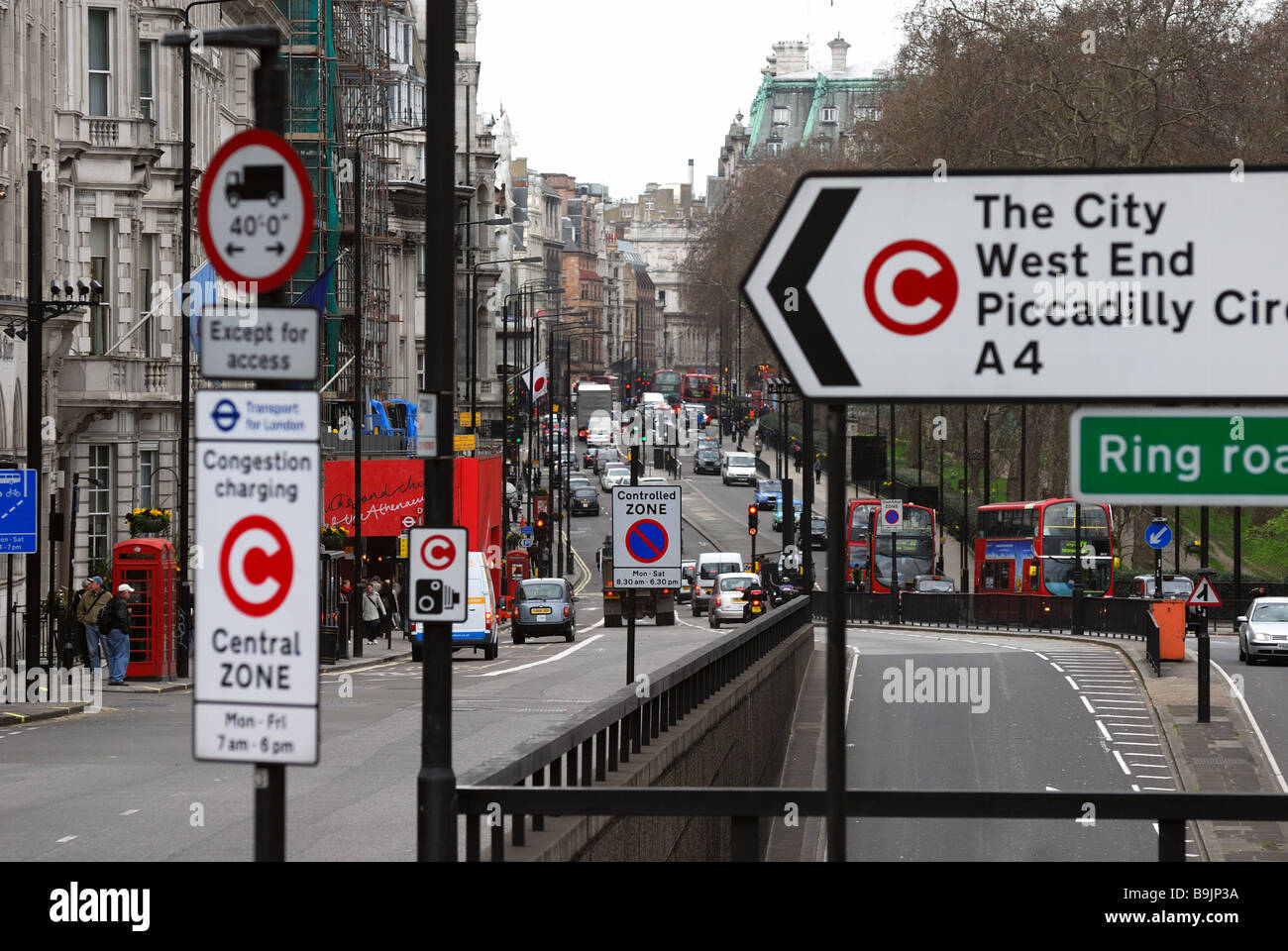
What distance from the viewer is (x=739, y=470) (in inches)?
4899

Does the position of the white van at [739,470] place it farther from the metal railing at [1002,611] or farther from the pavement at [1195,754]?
the pavement at [1195,754]

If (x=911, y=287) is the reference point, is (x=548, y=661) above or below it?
below

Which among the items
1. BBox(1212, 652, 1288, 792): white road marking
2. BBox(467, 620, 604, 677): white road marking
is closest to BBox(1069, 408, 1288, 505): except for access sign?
BBox(1212, 652, 1288, 792): white road marking

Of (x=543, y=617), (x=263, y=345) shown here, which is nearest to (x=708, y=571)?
(x=543, y=617)

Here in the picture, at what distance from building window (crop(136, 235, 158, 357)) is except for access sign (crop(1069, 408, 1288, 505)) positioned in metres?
40.3

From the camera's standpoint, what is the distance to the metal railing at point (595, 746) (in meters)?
7.80

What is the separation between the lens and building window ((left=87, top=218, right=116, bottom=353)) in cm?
4222

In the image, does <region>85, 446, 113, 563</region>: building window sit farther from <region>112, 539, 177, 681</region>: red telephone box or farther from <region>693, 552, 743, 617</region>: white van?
<region>693, 552, 743, 617</region>: white van

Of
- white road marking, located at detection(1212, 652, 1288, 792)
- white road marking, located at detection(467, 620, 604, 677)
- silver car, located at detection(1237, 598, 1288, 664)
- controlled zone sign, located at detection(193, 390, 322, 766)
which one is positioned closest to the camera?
controlled zone sign, located at detection(193, 390, 322, 766)

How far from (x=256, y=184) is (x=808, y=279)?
1.77 meters

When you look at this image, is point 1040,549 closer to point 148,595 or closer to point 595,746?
point 148,595

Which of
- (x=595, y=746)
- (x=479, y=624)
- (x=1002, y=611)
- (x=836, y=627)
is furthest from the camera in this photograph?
(x=1002, y=611)

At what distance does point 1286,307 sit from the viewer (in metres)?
5.19

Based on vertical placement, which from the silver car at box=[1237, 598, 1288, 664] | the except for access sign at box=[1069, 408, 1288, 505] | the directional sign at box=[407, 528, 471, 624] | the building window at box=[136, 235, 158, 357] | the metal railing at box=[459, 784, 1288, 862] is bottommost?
the silver car at box=[1237, 598, 1288, 664]
